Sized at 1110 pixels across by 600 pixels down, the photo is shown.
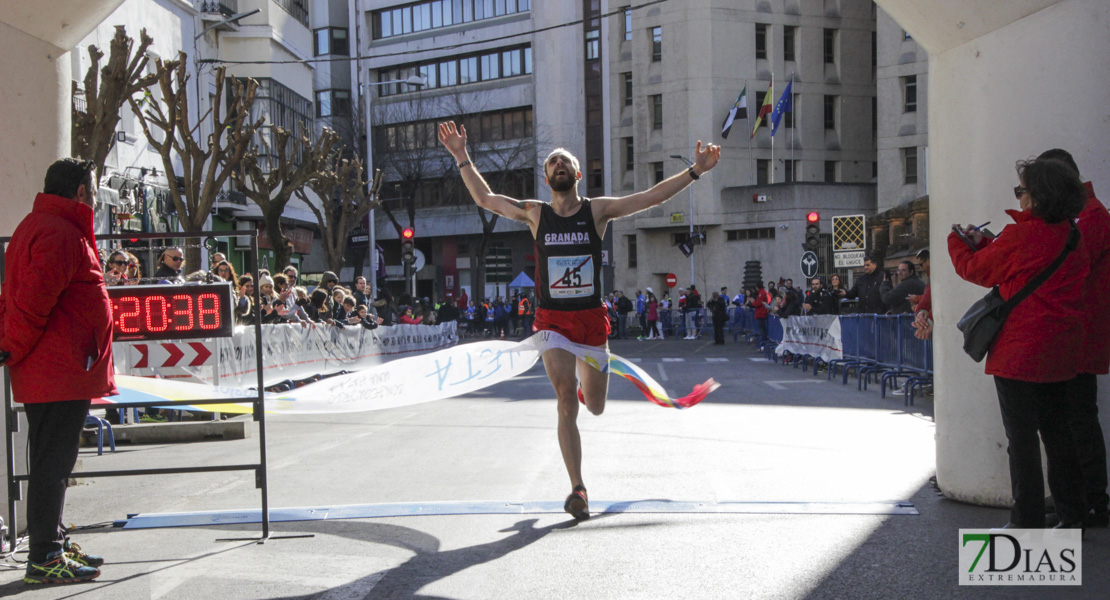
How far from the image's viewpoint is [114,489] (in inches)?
330

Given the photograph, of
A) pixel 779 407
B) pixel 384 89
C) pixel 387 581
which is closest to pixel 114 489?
pixel 387 581

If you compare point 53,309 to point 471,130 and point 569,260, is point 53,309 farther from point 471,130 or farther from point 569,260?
point 471,130

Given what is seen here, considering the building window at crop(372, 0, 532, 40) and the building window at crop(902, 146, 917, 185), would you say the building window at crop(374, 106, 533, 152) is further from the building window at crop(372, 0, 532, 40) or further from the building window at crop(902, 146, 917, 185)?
the building window at crop(902, 146, 917, 185)

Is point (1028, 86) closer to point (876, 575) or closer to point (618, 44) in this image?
point (876, 575)

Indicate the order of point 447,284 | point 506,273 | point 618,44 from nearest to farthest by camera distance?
point 506,273, point 618,44, point 447,284

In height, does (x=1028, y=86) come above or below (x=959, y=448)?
above

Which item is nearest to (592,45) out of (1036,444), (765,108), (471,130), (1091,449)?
(471,130)

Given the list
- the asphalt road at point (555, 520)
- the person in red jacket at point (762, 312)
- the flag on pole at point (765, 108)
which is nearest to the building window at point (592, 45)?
the flag on pole at point (765, 108)

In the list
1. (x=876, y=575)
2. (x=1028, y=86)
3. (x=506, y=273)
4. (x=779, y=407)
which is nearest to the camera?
(x=876, y=575)

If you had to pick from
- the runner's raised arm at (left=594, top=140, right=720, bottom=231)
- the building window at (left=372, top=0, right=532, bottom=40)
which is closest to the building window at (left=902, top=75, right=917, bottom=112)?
the building window at (left=372, top=0, right=532, bottom=40)

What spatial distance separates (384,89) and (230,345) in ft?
178

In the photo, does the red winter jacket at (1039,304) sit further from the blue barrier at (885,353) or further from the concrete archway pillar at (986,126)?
the blue barrier at (885,353)

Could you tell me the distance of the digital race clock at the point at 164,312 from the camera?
6.39m

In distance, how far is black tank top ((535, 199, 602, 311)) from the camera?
652 cm
